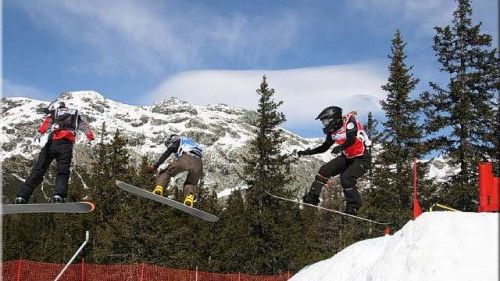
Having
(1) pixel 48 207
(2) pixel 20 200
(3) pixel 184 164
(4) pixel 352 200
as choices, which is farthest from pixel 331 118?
(2) pixel 20 200

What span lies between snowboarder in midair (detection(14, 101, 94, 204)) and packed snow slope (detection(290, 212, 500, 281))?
597 centimetres

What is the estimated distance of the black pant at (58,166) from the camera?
1067 centimetres

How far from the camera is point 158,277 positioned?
2177cm

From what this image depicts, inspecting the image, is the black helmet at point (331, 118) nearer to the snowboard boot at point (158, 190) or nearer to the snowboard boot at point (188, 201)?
the snowboard boot at point (188, 201)

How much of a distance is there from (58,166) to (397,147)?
2519 cm

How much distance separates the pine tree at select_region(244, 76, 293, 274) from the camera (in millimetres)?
38906

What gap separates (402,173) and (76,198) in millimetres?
28182

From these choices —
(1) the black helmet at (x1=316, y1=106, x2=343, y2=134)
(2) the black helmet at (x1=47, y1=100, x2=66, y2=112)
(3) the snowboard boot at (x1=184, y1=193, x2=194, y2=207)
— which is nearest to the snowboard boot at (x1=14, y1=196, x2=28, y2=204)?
(2) the black helmet at (x1=47, y1=100, x2=66, y2=112)

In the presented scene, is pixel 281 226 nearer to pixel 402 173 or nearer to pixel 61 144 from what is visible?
pixel 402 173

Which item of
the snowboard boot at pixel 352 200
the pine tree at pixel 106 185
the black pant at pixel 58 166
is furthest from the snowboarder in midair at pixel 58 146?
the pine tree at pixel 106 185

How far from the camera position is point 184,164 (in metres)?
12.5

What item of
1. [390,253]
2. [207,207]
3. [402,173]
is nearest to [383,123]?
[402,173]

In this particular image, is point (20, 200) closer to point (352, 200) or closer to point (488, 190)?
point (352, 200)

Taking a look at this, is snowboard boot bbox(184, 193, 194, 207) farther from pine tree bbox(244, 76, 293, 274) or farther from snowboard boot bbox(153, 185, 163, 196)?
pine tree bbox(244, 76, 293, 274)
